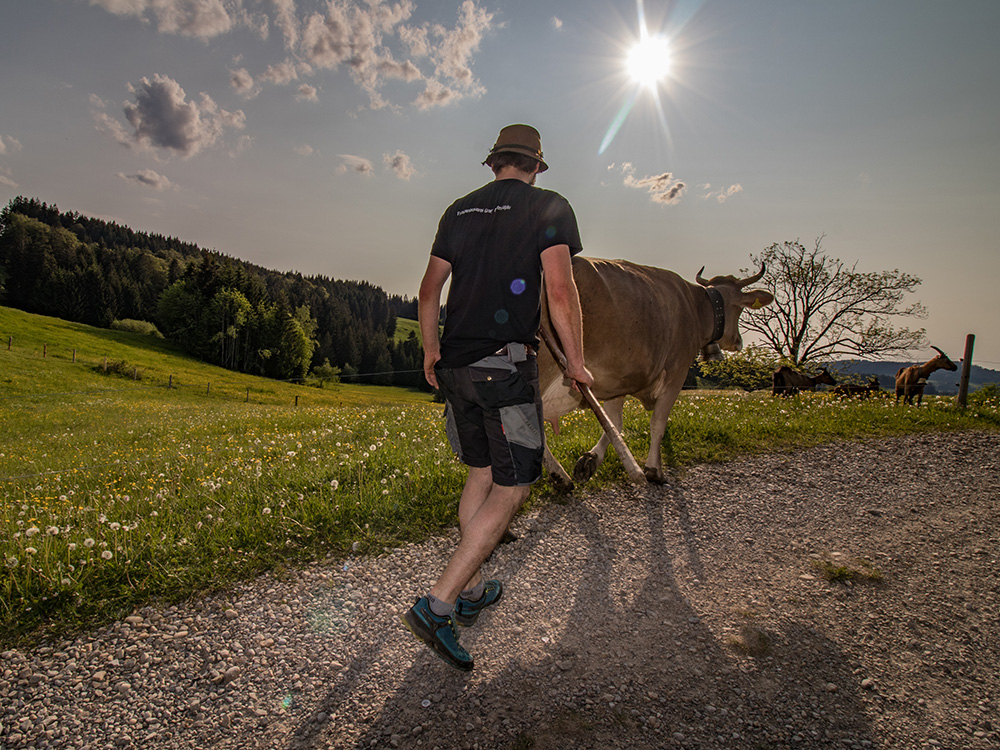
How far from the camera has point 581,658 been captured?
3.14 metres

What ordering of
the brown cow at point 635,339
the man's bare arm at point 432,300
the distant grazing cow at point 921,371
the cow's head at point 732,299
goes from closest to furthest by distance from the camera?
1. the man's bare arm at point 432,300
2. the brown cow at point 635,339
3. the cow's head at point 732,299
4. the distant grazing cow at point 921,371

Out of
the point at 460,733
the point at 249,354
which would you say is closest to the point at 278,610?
the point at 460,733

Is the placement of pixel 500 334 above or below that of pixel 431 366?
above

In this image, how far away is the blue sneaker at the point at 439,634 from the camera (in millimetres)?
2926

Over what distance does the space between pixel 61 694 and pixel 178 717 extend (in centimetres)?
70

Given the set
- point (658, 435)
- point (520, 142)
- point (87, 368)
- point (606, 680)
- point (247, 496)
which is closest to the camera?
point (606, 680)

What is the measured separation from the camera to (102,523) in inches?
175

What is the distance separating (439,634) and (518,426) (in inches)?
50.1

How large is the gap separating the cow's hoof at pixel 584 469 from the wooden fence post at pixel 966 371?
39.4ft

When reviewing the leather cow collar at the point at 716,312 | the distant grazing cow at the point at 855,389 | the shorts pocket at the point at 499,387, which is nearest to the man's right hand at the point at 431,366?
the shorts pocket at the point at 499,387

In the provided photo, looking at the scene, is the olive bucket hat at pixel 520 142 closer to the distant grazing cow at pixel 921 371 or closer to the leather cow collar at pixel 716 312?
the leather cow collar at pixel 716 312

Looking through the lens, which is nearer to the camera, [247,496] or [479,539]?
[479,539]

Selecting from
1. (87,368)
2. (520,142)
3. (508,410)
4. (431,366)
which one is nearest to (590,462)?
(431,366)

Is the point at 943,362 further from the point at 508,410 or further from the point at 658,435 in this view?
the point at 508,410
